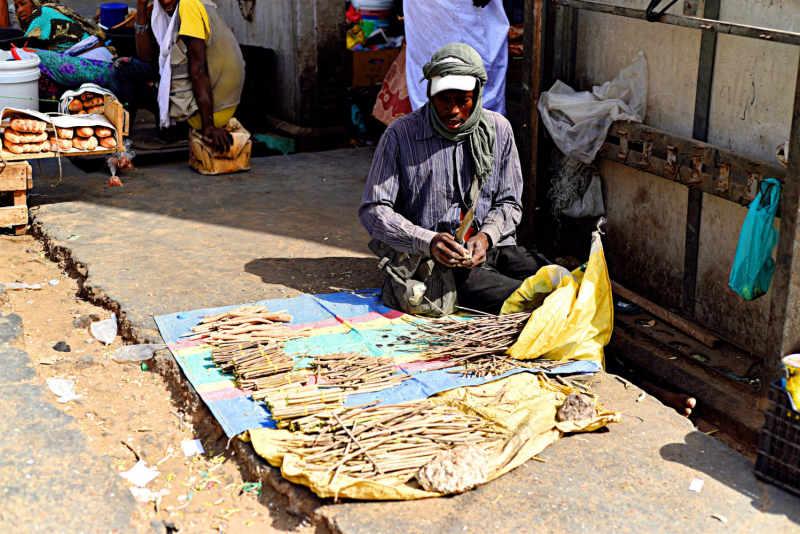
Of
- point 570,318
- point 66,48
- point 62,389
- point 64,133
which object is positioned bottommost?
point 62,389

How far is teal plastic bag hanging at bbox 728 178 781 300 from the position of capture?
379 cm

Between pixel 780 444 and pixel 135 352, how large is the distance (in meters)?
2.94

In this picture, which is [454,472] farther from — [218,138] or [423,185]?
[218,138]

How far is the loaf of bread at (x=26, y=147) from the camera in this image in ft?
18.8

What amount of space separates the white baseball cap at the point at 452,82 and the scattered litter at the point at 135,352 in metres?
1.93

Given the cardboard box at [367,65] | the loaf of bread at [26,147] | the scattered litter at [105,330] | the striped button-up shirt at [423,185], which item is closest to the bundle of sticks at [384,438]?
the striped button-up shirt at [423,185]

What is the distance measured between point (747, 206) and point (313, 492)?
2651 mm

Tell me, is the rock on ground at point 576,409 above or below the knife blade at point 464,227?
below

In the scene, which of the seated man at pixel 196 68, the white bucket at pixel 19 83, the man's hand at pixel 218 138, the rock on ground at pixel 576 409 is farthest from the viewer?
the man's hand at pixel 218 138

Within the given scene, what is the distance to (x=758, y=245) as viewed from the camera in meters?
3.81

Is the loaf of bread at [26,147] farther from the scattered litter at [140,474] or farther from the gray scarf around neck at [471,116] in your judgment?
the scattered litter at [140,474]

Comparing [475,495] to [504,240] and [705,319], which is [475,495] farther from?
[705,319]

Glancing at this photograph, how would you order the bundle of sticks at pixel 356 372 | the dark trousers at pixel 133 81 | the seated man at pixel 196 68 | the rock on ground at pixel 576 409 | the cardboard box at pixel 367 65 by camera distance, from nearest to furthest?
the rock on ground at pixel 576 409 < the bundle of sticks at pixel 356 372 < the seated man at pixel 196 68 < the dark trousers at pixel 133 81 < the cardboard box at pixel 367 65

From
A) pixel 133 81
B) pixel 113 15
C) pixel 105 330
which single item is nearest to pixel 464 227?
pixel 105 330
